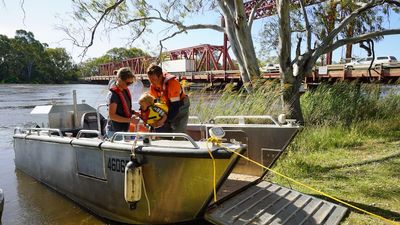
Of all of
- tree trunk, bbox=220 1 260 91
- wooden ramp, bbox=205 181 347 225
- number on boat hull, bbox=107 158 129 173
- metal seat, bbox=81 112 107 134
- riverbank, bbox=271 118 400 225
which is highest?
tree trunk, bbox=220 1 260 91

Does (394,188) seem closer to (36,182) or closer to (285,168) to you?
(285,168)

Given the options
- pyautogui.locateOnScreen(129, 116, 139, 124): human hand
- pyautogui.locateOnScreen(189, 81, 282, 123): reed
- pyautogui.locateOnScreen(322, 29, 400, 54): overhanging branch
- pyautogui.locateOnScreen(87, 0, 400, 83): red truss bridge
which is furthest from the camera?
pyautogui.locateOnScreen(87, 0, 400, 83): red truss bridge

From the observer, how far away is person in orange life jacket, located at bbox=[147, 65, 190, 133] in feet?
15.6

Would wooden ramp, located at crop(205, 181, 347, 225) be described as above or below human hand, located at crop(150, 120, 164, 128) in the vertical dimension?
below

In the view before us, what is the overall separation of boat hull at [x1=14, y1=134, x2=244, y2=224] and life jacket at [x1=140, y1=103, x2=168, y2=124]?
50 cm

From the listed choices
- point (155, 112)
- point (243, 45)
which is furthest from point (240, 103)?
point (155, 112)

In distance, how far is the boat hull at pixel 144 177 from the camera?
4.08 meters

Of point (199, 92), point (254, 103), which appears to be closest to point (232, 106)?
point (254, 103)

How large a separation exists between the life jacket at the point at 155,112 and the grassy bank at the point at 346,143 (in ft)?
7.80

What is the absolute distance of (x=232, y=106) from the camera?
8.68 metres

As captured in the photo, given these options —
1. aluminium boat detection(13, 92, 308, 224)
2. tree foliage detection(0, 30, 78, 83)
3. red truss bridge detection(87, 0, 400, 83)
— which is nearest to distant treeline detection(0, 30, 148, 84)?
tree foliage detection(0, 30, 78, 83)

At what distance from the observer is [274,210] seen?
14.7ft

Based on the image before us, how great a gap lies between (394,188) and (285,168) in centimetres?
182

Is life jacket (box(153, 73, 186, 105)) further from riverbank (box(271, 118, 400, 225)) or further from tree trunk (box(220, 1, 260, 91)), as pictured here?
tree trunk (box(220, 1, 260, 91))
